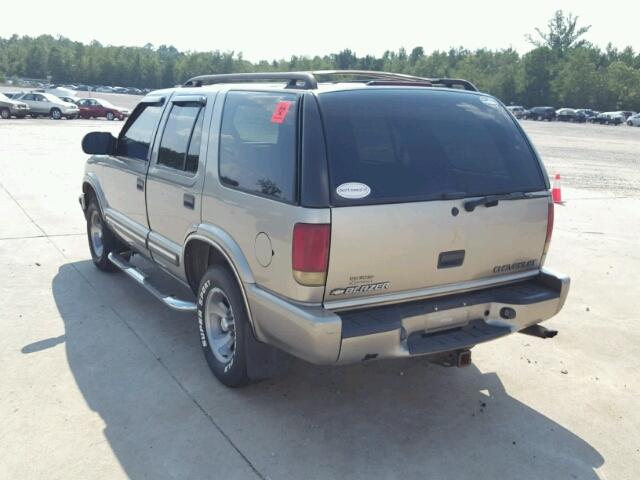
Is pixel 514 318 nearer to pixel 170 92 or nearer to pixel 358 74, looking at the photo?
pixel 358 74

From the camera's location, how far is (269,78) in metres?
4.10

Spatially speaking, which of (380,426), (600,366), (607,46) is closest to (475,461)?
(380,426)

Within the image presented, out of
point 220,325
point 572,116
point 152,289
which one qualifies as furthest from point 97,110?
point 572,116

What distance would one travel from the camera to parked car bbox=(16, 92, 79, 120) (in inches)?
1409

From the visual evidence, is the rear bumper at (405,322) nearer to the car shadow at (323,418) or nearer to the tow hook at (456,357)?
the tow hook at (456,357)

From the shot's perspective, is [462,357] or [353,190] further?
[462,357]

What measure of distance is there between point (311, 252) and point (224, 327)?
1.28 m

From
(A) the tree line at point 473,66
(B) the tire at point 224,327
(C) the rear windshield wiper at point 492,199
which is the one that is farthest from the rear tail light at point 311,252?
(A) the tree line at point 473,66

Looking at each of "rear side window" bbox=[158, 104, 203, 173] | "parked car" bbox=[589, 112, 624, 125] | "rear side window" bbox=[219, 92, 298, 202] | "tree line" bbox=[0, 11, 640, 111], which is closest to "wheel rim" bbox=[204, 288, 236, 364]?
"rear side window" bbox=[219, 92, 298, 202]

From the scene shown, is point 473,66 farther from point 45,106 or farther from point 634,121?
point 45,106

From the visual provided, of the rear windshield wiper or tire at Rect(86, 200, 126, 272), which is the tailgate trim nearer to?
the rear windshield wiper

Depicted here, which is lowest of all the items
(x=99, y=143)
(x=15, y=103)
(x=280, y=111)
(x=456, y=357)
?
(x=456, y=357)

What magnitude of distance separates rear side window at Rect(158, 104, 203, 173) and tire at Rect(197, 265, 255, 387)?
861 mm

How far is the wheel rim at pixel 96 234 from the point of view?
6.55 metres
